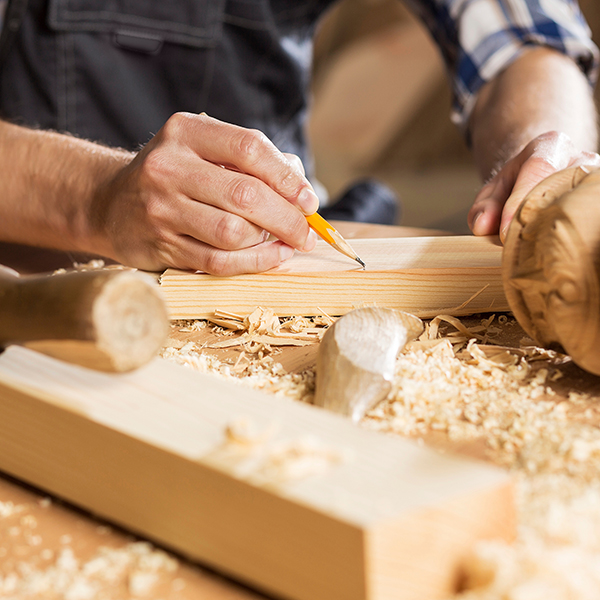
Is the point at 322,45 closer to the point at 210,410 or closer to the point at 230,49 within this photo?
the point at 230,49

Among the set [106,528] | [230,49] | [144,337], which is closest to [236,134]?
[144,337]

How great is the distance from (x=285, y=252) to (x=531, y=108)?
1.00 m

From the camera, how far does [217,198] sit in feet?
3.48

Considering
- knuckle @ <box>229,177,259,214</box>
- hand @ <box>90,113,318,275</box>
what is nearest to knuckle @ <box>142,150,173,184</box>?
hand @ <box>90,113,318,275</box>

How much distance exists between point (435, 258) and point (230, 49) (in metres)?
1.30

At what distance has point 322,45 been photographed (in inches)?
176

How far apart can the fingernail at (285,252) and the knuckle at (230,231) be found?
0.26 ft

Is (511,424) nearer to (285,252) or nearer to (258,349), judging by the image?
(258,349)

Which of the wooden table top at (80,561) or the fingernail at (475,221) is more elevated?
the fingernail at (475,221)

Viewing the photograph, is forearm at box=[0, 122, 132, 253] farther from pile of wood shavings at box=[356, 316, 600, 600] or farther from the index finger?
pile of wood shavings at box=[356, 316, 600, 600]

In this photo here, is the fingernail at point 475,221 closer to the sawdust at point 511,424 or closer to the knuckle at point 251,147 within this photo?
the sawdust at point 511,424

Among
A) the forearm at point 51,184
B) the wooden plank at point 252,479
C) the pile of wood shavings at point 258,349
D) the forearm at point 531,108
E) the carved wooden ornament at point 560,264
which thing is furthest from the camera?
the forearm at point 531,108

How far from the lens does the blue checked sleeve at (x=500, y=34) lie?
192cm

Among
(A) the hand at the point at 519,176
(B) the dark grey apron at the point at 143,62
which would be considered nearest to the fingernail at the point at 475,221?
(A) the hand at the point at 519,176
